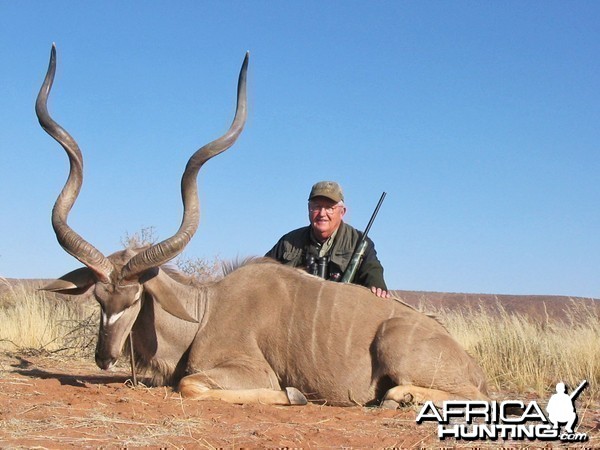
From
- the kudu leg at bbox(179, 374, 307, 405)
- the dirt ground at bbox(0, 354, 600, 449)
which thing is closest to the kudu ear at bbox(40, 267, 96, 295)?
the dirt ground at bbox(0, 354, 600, 449)

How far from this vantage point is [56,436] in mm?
3732

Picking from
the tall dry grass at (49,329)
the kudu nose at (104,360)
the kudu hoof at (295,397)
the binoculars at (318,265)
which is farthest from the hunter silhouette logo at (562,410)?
the tall dry grass at (49,329)

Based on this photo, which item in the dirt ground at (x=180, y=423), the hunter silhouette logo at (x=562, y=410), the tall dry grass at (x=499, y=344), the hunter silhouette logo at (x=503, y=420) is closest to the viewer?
the dirt ground at (x=180, y=423)

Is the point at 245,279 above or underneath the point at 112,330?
above

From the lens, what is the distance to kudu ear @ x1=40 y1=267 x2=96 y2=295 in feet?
17.7

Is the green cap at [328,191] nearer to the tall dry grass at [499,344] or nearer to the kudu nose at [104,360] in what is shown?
the tall dry grass at [499,344]

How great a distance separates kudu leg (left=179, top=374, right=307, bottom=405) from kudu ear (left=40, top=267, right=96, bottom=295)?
997 millimetres

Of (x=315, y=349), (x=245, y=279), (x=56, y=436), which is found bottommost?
(x=56, y=436)

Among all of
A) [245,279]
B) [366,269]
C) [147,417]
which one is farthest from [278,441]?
[366,269]

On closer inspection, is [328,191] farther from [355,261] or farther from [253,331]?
[253,331]

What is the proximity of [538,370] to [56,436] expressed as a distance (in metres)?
5.05

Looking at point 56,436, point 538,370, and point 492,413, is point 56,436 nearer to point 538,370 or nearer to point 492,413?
point 492,413

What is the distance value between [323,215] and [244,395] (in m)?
2.09

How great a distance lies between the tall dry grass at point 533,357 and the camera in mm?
6938
